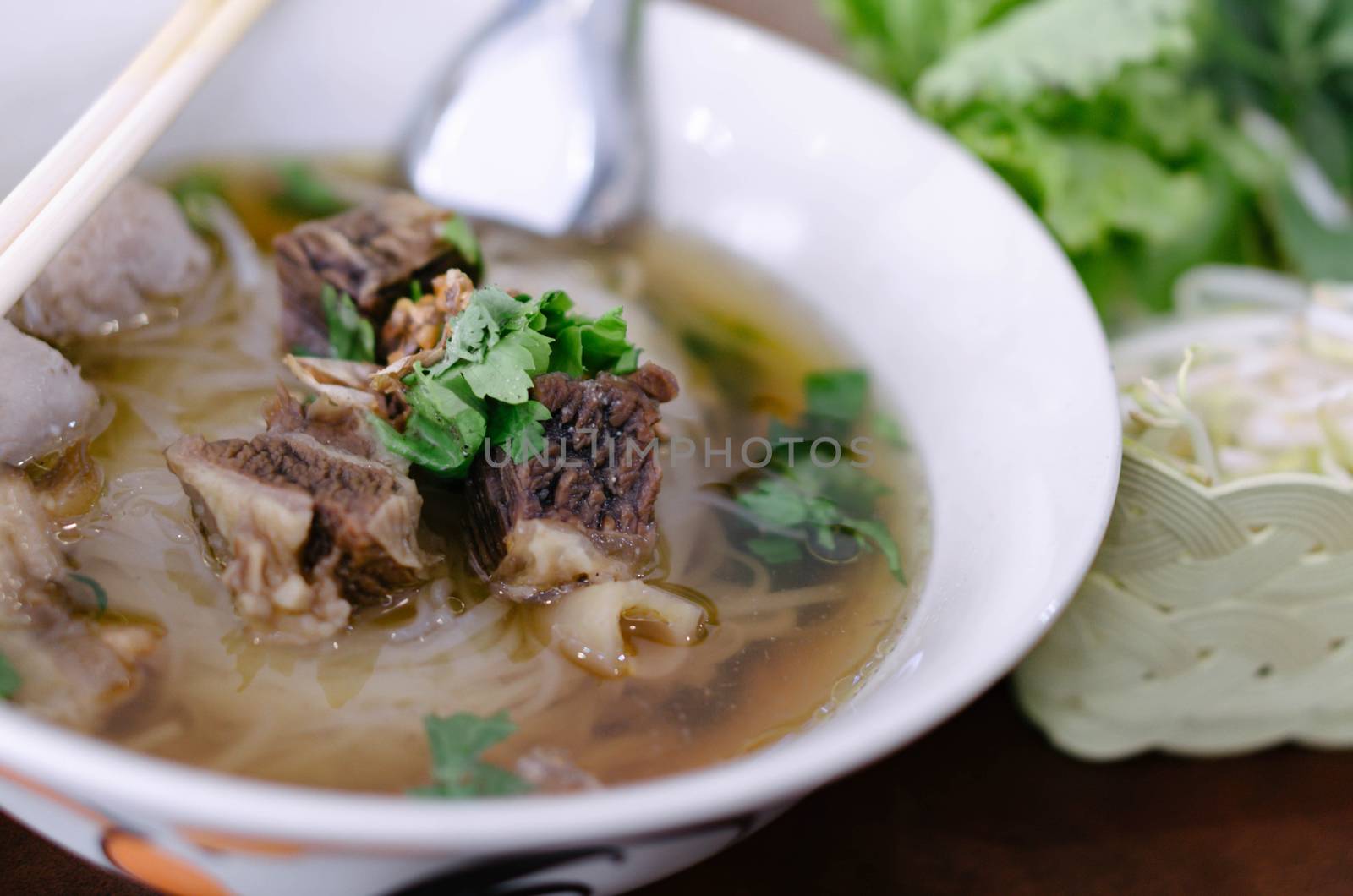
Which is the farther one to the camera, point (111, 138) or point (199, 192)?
point (199, 192)

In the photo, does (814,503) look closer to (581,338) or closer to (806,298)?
(581,338)

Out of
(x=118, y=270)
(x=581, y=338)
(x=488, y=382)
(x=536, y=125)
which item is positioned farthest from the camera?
(x=536, y=125)

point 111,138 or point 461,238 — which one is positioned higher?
point 111,138

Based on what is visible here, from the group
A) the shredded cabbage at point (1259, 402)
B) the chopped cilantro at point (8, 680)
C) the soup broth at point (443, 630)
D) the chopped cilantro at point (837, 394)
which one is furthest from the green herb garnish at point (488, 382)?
the shredded cabbage at point (1259, 402)

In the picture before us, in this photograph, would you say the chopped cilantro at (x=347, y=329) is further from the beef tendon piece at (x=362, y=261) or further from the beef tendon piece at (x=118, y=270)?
the beef tendon piece at (x=118, y=270)

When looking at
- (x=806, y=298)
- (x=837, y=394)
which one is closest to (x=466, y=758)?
(x=837, y=394)

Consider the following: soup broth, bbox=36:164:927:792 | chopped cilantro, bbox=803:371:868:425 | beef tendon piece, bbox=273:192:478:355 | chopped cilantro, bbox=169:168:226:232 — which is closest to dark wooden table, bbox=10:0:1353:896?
soup broth, bbox=36:164:927:792

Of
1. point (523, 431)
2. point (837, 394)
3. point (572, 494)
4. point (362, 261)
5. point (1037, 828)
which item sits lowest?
point (1037, 828)

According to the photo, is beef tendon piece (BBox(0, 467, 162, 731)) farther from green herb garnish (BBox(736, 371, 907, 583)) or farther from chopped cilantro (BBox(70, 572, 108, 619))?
green herb garnish (BBox(736, 371, 907, 583))
